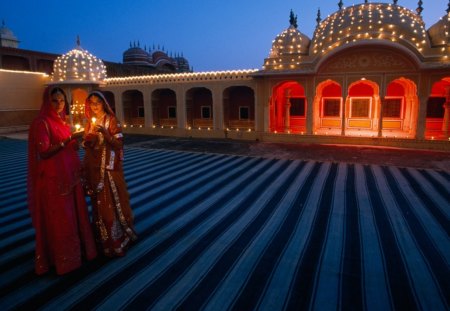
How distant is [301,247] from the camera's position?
4.05 m

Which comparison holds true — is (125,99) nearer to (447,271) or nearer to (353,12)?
(353,12)

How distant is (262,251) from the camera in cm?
395

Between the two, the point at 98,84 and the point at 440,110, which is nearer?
the point at 440,110

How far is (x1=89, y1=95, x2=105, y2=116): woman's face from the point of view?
3.68 m

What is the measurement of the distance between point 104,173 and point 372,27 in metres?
12.1

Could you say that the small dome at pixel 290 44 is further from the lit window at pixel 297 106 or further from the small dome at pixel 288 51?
the lit window at pixel 297 106

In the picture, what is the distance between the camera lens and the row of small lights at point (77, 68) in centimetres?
1836

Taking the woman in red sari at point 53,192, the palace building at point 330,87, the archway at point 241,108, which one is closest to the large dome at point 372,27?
the palace building at point 330,87

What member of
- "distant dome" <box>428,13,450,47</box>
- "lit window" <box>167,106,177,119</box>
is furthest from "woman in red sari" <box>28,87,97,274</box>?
"lit window" <box>167,106,177,119</box>

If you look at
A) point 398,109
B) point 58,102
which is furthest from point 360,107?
point 58,102

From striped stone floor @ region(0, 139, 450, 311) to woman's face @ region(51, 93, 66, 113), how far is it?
6.14 feet

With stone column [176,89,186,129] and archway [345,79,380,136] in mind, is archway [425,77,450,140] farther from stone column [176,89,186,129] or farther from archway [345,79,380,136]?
stone column [176,89,186,129]

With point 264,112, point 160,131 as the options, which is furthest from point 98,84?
point 264,112

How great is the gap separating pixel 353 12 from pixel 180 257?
Answer: 1287 centimetres
